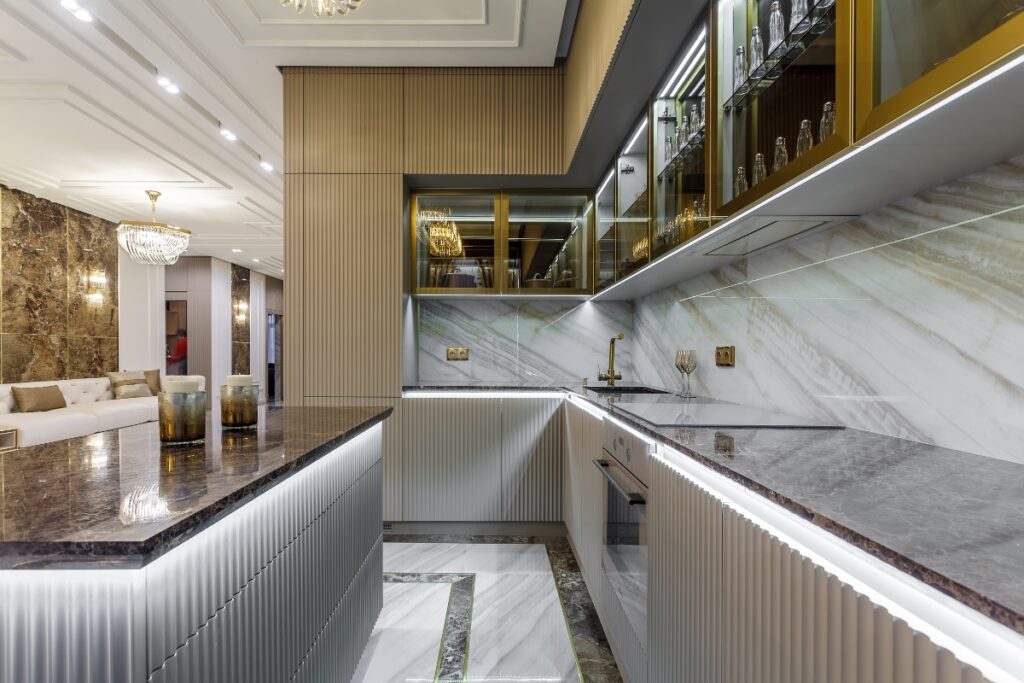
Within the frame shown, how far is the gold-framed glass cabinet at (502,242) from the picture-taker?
3.57 meters

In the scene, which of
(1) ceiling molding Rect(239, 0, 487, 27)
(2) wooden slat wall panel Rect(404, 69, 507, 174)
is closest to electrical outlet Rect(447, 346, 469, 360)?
(2) wooden slat wall panel Rect(404, 69, 507, 174)

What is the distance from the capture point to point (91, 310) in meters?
7.10

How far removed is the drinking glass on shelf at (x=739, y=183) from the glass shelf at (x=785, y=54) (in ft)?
0.62

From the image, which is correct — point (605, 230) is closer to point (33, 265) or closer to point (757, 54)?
point (757, 54)

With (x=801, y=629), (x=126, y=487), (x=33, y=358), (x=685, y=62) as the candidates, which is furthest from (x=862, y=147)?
(x=33, y=358)

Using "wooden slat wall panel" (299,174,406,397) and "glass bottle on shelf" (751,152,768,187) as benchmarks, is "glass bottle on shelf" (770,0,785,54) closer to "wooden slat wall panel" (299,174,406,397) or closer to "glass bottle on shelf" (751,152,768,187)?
"glass bottle on shelf" (751,152,768,187)

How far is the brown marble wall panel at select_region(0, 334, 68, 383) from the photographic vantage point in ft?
19.1

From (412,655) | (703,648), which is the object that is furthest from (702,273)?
(412,655)

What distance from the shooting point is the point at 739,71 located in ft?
4.93

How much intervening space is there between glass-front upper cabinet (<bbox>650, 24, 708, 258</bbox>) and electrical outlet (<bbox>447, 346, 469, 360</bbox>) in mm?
1936

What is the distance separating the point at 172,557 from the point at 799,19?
1.64 metres

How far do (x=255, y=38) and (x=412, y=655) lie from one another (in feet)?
10.6

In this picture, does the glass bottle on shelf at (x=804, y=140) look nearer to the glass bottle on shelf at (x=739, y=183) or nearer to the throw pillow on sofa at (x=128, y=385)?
the glass bottle on shelf at (x=739, y=183)

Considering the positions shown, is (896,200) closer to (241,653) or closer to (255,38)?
(241,653)
